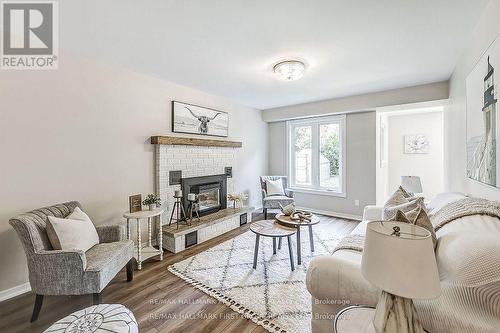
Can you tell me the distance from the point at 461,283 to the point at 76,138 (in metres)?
3.42

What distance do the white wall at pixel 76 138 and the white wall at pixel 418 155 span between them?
5013 mm

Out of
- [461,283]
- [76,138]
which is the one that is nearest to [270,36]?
[461,283]

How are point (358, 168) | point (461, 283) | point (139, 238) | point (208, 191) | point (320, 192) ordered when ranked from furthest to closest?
point (320, 192) < point (358, 168) < point (208, 191) < point (139, 238) < point (461, 283)

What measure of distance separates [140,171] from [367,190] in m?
4.14

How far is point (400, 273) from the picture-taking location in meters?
0.84

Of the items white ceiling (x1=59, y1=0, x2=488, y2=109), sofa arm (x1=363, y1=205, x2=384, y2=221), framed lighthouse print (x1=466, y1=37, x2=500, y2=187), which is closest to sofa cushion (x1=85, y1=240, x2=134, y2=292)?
white ceiling (x1=59, y1=0, x2=488, y2=109)

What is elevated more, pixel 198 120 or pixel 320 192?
pixel 198 120

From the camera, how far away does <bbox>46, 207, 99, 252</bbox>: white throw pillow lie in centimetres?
187

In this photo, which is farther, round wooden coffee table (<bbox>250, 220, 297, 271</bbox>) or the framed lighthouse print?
round wooden coffee table (<bbox>250, 220, 297, 271</bbox>)

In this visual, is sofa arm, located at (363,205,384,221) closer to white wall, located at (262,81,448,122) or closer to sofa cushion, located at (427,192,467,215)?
sofa cushion, located at (427,192,467,215)

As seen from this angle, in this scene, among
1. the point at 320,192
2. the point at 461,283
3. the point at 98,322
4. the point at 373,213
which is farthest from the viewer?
the point at 320,192

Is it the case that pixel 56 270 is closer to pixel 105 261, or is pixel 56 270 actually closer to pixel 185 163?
pixel 105 261

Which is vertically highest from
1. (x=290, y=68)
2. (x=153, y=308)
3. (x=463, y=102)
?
(x=290, y=68)

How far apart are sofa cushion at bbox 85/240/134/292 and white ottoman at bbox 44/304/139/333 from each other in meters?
0.61
